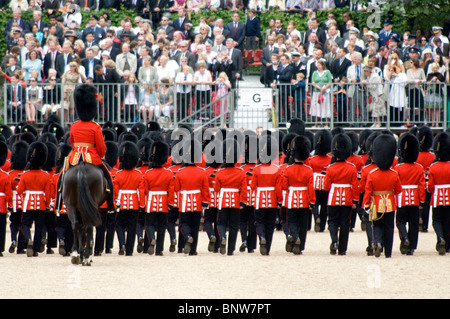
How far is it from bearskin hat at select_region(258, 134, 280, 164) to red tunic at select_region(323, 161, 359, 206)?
769mm

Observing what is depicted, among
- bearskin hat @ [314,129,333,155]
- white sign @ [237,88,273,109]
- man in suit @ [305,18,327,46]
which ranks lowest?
bearskin hat @ [314,129,333,155]

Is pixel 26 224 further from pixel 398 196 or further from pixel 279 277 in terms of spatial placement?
pixel 398 196

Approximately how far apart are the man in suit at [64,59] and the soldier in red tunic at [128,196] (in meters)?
8.09

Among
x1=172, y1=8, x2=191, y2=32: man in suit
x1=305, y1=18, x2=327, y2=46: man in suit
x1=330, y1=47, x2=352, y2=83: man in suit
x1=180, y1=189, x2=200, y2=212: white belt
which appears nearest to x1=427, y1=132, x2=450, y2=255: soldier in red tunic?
x1=180, y1=189, x2=200, y2=212: white belt

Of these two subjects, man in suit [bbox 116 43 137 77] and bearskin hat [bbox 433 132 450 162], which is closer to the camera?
bearskin hat [bbox 433 132 450 162]

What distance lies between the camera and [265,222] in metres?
12.8

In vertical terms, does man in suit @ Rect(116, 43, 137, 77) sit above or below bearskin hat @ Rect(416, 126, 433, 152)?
above

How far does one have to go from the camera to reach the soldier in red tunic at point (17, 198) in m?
12.9

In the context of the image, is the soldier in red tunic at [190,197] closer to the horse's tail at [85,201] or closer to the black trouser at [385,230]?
the horse's tail at [85,201]

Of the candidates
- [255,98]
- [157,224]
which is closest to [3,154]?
[157,224]

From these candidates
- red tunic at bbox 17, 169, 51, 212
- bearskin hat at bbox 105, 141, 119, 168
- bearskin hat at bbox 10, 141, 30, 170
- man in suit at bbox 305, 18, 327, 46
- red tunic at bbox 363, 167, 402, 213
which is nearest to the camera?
red tunic at bbox 363, 167, 402, 213

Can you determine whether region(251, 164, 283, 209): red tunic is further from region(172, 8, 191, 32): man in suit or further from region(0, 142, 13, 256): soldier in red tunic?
region(172, 8, 191, 32): man in suit

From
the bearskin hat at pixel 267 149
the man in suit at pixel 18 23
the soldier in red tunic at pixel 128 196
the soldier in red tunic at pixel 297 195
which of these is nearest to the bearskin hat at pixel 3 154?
the soldier in red tunic at pixel 128 196

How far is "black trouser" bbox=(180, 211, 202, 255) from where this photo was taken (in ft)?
42.1
